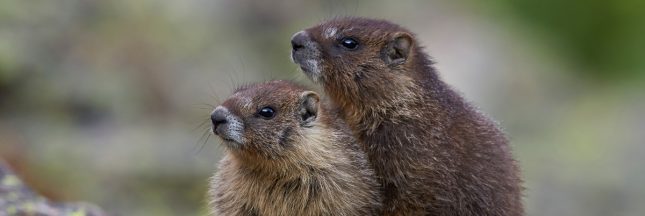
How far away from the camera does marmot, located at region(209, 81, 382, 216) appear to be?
807 cm

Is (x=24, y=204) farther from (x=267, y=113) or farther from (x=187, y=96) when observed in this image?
(x=187, y=96)

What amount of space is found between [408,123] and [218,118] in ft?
4.47

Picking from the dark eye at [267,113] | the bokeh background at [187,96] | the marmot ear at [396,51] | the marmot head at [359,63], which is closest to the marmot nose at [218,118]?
the dark eye at [267,113]

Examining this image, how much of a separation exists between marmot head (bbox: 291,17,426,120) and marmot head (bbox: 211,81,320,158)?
233mm

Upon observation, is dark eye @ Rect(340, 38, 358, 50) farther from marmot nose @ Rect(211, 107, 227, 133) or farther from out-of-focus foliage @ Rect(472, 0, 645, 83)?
out-of-focus foliage @ Rect(472, 0, 645, 83)

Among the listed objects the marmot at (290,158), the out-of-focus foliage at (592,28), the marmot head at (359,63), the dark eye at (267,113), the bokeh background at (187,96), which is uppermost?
the out-of-focus foliage at (592,28)

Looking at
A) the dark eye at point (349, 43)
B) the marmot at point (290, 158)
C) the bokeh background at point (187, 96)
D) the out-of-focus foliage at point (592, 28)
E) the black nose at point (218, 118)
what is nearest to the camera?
the black nose at point (218, 118)

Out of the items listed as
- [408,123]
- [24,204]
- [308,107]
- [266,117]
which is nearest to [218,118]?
[266,117]

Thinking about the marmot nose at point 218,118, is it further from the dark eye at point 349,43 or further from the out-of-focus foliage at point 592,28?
the out-of-focus foliage at point 592,28

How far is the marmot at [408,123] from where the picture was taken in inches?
320

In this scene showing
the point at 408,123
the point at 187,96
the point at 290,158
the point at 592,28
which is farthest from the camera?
the point at 592,28

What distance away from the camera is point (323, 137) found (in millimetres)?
8258

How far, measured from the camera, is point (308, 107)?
834 centimetres

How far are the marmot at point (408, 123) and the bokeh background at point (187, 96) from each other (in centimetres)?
555
